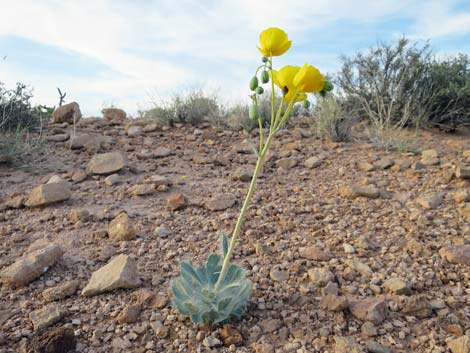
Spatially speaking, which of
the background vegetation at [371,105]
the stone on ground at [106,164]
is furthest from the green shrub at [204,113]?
the stone on ground at [106,164]

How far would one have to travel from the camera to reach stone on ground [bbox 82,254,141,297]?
6.85 feet

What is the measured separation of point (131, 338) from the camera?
1.82 m

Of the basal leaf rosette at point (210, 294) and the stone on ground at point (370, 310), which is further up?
the basal leaf rosette at point (210, 294)

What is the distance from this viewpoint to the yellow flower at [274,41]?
161cm

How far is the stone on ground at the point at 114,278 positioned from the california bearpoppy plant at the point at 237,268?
1.13ft

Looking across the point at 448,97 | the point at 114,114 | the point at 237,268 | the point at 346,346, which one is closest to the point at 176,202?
the point at 237,268

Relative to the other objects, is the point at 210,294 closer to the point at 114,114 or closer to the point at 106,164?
the point at 106,164

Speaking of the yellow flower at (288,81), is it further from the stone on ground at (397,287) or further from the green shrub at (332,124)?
the green shrub at (332,124)

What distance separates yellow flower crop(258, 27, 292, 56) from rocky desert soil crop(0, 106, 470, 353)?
375mm

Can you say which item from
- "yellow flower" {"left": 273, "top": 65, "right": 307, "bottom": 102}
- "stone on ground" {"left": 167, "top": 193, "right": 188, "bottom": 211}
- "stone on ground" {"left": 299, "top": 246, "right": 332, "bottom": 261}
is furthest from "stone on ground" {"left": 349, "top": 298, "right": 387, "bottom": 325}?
"stone on ground" {"left": 167, "top": 193, "right": 188, "bottom": 211}

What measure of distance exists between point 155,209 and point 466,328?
2.01 metres

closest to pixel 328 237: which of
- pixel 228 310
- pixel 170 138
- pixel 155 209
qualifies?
pixel 228 310

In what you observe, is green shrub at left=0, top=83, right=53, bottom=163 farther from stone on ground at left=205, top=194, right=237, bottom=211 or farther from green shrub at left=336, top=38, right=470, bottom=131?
green shrub at left=336, top=38, right=470, bottom=131

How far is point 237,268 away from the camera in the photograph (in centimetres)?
190
